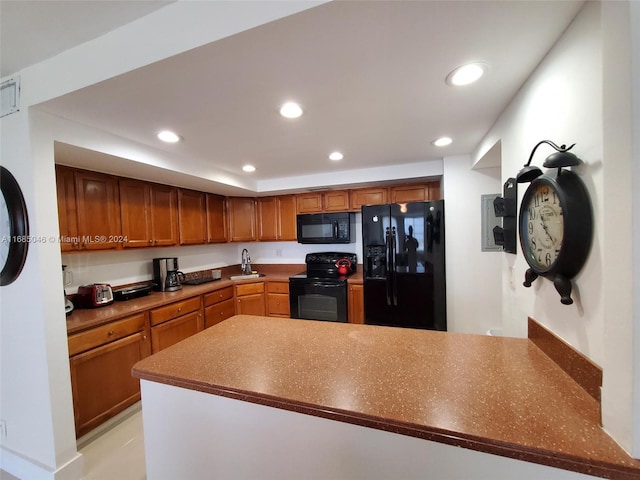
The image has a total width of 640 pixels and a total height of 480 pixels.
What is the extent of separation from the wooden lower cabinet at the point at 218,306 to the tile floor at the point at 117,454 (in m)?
1.06

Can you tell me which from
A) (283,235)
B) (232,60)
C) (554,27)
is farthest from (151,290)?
(554,27)

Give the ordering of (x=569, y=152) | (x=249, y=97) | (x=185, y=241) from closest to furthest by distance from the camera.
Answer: (x=569, y=152), (x=249, y=97), (x=185, y=241)

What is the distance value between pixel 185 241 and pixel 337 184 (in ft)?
6.41

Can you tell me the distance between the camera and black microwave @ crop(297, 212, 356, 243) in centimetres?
324

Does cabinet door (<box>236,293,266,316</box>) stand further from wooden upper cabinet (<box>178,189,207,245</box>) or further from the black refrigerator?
the black refrigerator

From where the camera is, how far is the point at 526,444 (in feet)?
2.04

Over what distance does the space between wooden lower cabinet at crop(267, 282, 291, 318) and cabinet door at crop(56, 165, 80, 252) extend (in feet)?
6.63

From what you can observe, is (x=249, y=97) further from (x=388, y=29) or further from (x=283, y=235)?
(x=283, y=235)

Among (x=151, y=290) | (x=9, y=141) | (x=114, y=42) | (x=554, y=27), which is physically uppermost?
(x=114, y=42)

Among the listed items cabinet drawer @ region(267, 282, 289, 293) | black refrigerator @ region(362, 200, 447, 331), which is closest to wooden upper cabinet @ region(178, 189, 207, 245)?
cabinet drawer @ region(267, 282, 289, 293)

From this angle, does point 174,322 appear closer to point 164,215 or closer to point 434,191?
point 164,215

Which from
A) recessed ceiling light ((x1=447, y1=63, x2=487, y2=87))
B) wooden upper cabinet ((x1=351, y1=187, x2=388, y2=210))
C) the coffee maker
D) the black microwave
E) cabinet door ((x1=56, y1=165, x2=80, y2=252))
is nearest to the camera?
recessed ceiling light ((x1=447, y1=63, x2=487, y2=87))

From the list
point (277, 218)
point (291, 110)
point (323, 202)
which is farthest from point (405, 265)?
point (277, 218)

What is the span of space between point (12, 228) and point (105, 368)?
1154mm
